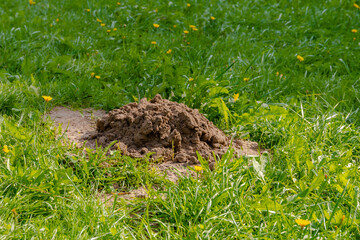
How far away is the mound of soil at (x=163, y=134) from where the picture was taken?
3088 mm

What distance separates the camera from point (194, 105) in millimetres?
3732

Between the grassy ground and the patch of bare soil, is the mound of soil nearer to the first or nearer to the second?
the patch of bare soil

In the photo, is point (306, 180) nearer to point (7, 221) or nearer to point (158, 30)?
point (7, 221)

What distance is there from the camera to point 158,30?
19.3 feet

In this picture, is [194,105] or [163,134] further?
[194,105]

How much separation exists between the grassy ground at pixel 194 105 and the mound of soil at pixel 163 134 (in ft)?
0.72

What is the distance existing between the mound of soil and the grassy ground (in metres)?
0.22

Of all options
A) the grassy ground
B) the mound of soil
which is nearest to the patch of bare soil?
the mound of soil

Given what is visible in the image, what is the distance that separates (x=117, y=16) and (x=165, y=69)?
2489mm

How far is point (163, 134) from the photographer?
3.13 meters

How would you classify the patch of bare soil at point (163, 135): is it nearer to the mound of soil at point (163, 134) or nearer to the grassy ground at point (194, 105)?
the mound of soil at point (163, 134)

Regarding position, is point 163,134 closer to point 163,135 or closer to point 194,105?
point 163,135

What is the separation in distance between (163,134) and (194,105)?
2.30 feet

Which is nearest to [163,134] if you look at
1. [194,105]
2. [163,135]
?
[163,135]
